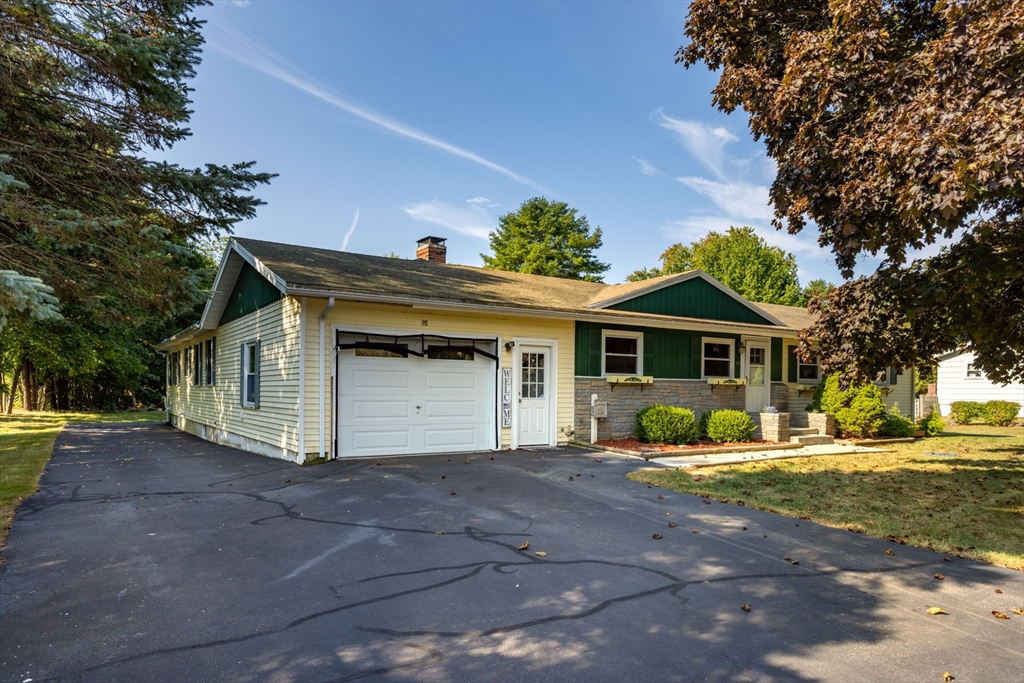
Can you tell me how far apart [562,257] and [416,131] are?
2310cm

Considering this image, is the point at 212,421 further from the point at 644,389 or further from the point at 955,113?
the point at 955,113

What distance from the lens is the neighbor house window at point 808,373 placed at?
54.9ft

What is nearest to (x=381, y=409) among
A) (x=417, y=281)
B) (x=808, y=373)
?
(x=417, y=281)

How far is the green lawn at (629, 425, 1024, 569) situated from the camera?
5988mm

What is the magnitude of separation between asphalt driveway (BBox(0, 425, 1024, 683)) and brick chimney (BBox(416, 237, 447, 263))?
1117cm

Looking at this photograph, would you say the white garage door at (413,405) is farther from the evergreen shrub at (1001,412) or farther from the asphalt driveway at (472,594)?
the evergreen shrub at (1001,412)

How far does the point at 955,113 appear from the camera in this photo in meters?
5.02

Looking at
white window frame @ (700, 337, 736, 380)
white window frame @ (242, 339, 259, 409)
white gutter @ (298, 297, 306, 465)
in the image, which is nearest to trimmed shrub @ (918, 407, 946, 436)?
white window frame @ (700, 337, 736, 380)

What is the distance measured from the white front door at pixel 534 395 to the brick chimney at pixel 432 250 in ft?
21.5

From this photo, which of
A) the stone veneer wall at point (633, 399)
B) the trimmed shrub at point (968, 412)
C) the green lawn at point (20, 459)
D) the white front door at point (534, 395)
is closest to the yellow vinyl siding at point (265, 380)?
the green lawn at point (20, 459)

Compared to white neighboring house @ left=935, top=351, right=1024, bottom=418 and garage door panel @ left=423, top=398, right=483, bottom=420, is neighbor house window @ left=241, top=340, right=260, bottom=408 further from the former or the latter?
white neighboring house @ left=935, top=351, right=1024, bottom=418

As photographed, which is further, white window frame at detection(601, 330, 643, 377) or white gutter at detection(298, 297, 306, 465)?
white window frame at detection(601, 330, 643, 377)

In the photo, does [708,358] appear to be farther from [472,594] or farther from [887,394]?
[472,594]

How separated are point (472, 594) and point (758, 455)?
957cm
